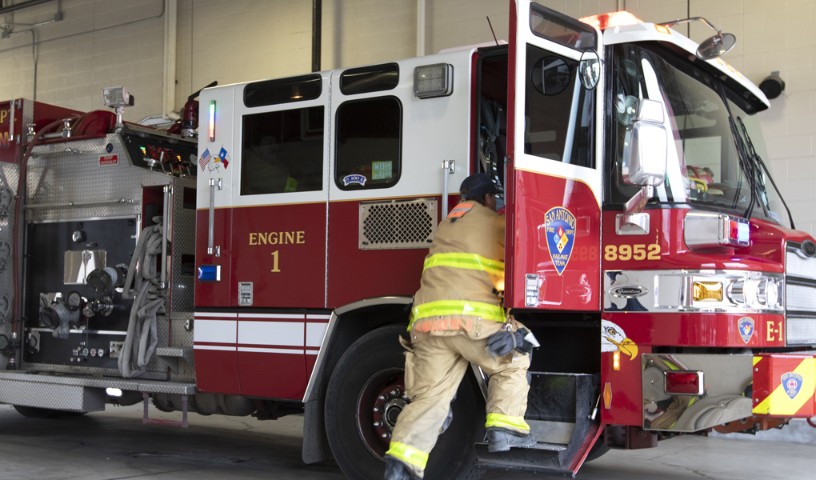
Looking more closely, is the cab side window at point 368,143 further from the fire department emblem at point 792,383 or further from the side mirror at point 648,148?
the fire department emblem at point 792,383

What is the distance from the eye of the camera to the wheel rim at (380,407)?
5.49 meters

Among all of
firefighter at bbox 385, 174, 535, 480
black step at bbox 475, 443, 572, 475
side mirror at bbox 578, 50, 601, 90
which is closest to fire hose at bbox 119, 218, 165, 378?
firefighter at bbox 385, 174, 535, 480

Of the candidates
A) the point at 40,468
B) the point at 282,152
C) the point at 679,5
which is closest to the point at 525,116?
the point at 282,152

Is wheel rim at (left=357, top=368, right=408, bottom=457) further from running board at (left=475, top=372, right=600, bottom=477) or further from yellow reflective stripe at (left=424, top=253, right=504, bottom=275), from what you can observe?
yellow reflective stripe at (left=424, top=253, right=504, bottom=275)

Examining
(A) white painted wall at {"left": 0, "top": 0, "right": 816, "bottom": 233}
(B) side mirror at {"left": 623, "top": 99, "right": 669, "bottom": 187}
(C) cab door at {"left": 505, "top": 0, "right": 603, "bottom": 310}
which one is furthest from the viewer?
(A) white painted wall at {"left": 0, "top": 0, "right": 816, "bottom": 233}

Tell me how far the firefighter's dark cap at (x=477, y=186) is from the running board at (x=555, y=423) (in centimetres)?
99

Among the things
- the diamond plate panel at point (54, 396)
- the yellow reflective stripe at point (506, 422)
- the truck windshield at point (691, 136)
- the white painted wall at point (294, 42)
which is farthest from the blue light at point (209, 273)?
the white painted wall at point (294, 42)

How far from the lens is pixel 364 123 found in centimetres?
588

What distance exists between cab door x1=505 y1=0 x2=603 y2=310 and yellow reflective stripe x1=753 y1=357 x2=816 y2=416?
95 cm

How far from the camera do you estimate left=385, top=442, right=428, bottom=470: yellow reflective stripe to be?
4.86 m

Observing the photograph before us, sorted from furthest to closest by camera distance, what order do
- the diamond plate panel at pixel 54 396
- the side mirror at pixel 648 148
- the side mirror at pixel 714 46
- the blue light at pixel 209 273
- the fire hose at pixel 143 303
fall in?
the diamond plate panel at pixel 54 396 < the fire hose at pixel 143 303 < the blue light at pixel 209 273 < the side mirror at pixel 714 46 < the side mirror at pixel 648 148

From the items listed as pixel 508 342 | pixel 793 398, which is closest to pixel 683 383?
pixel 793 398

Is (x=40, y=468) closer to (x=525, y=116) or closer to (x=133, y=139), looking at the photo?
(x=133, y=139)

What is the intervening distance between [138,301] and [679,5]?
613 centimetres
